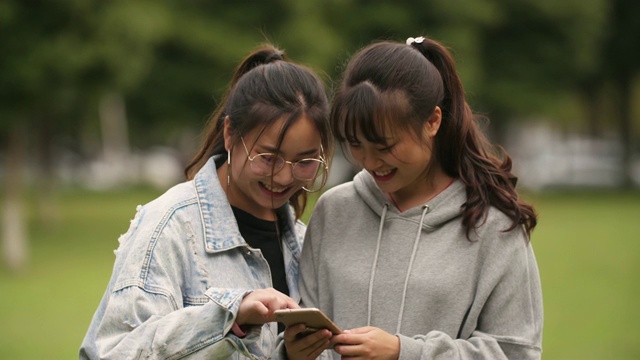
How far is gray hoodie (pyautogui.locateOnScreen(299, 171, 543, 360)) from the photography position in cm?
337

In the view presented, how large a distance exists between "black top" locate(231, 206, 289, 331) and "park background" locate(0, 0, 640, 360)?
2.32 feet

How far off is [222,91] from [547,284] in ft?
30.5

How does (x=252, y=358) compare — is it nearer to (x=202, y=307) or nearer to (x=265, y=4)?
(x=202, y=307)

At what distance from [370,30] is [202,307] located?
75.8 ft

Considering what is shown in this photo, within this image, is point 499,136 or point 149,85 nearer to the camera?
point 149,85

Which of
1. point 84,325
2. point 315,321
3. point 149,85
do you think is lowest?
point 84,325

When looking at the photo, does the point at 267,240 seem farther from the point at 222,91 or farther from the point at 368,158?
the point at 222,91

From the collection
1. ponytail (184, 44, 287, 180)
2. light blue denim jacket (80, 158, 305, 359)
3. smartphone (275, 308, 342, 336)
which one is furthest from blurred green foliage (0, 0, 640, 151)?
smartphone (275, 308, 342, 336)

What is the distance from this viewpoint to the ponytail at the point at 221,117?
3.77 m

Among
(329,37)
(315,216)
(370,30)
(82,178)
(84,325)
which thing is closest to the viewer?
(315,216)

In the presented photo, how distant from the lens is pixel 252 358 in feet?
10.7

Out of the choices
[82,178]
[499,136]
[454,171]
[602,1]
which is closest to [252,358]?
[454,171]

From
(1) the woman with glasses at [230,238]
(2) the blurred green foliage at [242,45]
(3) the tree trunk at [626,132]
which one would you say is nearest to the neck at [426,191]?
(1) the woman with glasses at [230,238]

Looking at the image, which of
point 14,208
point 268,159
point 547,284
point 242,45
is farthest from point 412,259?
point 242,45
